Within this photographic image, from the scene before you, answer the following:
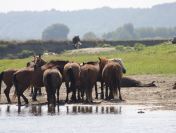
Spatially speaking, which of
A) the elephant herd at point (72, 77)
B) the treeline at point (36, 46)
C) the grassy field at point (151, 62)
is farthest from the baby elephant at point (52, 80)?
the treeline at point (36, 46)

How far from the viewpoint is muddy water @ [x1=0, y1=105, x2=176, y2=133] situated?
2177 centimetres

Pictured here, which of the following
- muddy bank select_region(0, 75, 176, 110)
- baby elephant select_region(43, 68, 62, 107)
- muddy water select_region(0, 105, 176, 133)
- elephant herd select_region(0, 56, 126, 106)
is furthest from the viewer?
elephant herd select_region(0, 56, 126, 106)

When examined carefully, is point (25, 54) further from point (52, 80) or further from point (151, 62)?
point (52, 80)

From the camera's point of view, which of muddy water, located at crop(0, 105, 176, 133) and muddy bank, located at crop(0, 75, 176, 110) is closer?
muddy water, located at crop(0, 105, 176, 133)

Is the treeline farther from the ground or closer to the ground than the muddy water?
closer to the ground

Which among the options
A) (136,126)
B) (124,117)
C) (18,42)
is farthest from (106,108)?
(18,42)

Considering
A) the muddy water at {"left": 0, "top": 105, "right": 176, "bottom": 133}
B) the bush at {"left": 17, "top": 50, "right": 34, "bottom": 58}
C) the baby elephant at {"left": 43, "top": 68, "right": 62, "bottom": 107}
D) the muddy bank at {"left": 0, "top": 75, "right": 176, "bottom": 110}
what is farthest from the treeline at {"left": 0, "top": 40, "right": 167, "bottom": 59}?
the muddy water at {"left": 0, "top": 105, "right": 176, "bottom": 133}

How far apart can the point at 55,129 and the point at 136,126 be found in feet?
8.00

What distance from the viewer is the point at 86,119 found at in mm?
23875

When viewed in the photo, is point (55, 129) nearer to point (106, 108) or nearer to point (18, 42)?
point (106, 108)

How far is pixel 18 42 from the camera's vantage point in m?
85.8

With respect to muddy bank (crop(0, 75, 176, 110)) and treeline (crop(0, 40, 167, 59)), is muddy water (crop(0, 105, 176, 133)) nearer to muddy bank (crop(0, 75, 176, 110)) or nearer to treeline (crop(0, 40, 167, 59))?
muddy bank (crop(0, 75, 176, 110))

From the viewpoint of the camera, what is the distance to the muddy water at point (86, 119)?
21.8 meters

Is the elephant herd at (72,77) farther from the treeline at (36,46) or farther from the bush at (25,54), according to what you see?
the treeline at (36,46)
